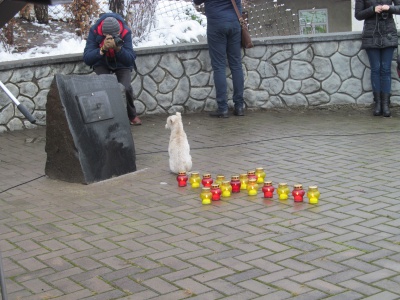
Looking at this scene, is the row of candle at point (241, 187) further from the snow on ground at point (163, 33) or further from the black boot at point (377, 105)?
the snow on ground at point (163, 33)

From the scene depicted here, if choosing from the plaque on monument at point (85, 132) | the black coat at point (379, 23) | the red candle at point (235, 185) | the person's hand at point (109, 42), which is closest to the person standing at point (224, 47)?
the person's hand at point (109, 42)

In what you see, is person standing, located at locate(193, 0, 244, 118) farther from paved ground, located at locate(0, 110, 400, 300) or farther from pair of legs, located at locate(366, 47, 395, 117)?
pair of legs, located at locate(366, 47, 395, 117)

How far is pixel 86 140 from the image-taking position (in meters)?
7.14

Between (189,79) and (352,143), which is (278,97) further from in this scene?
(352,143)

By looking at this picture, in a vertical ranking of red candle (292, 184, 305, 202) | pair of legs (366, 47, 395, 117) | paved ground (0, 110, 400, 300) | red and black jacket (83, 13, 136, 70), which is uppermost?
red and black jacket (83, 13, 136, 70)

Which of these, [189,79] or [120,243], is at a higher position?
[189,79]

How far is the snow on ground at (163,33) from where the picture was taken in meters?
11.5

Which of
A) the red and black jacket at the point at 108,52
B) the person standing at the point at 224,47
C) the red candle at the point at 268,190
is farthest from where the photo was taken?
the person standing at the point at 224,47

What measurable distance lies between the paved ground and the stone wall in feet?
7.04

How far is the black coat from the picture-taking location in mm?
9883

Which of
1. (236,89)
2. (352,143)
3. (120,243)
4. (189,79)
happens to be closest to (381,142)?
(352,143)

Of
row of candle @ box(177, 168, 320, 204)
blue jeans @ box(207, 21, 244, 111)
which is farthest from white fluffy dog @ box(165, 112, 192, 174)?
blue jeans @ box(207, 21, 244, 111)

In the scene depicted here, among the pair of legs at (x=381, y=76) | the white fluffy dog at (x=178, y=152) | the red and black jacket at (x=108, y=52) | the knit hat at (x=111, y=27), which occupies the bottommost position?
the white fluffy dog at (x=178, y=152)

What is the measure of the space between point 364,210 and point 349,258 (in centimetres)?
113
